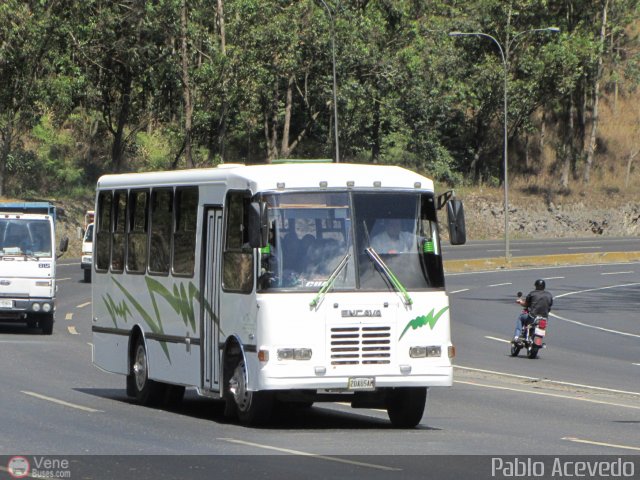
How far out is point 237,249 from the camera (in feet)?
48.2

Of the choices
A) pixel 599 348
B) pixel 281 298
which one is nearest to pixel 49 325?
pixel 599 348

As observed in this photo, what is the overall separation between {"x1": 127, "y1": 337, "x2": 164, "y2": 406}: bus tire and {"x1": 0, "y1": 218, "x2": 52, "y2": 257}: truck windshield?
12263 millimetres

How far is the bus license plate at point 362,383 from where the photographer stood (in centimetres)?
1393

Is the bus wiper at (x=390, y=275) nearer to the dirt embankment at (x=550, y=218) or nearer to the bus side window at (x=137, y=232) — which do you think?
the bus side window at (x=137, y=232)

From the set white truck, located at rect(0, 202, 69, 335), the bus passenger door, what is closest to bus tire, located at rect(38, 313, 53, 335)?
white truck, located at rect(0, 202, 69, 335)

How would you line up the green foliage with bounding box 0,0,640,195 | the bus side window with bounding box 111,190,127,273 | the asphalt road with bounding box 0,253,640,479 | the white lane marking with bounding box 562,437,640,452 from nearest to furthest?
the asphalt road with bounding box 0,253,640,479 < the white lane marking with bounding box 562,437,640,452 < the bus side window with bounding box 111,190,127,273 < the green foliage with bounding box 0,0,640,195

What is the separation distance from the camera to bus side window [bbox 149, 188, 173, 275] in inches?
656

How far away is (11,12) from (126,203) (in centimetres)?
4129

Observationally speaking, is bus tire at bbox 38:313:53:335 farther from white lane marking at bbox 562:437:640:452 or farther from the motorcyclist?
white lane marking at bbox 562:437:640:452

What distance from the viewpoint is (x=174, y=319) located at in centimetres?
1634
